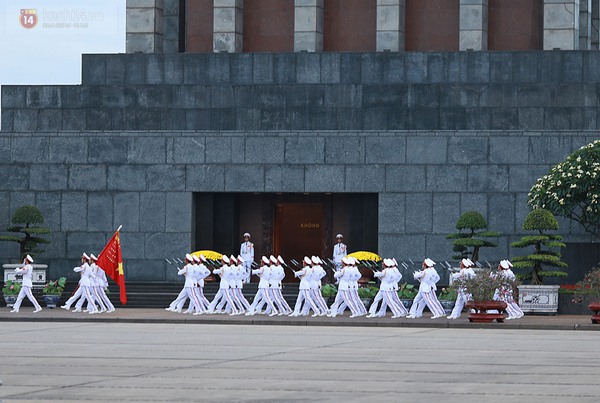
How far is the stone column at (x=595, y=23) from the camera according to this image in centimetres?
6400

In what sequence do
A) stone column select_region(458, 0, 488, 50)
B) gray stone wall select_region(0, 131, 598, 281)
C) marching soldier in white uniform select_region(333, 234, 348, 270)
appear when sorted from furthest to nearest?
stone column select_region(458, 0, 488, 50)
marching soldier in white uniform select_region(333, 234, 348, 270)
gray stone wall select_region(0, 131, 598, 281)

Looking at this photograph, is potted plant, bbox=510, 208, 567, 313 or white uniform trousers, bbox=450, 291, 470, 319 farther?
potted plant, bbox=510, 208, 567, 313

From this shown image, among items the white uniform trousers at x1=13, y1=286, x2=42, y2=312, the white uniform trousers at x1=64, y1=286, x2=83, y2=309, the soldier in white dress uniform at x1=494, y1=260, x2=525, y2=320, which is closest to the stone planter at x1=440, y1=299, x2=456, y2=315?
the soldier in white dress uniform at x1=494, y1=260, x2=525, y2=320

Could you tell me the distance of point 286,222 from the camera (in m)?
50.8

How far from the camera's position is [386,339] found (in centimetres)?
3158

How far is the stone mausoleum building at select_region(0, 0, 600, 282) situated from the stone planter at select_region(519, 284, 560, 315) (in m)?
5.18

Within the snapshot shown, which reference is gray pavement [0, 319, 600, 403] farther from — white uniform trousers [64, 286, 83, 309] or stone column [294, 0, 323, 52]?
stone column [294, 0, 323, 52]

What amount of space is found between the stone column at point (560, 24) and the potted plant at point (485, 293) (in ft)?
48.8

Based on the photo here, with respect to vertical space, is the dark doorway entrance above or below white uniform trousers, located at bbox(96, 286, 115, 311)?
above

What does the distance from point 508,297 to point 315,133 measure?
Answer: 11633 mm

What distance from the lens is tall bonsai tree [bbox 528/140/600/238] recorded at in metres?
42.0

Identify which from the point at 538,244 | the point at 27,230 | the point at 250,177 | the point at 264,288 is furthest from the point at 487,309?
the point at 27,230

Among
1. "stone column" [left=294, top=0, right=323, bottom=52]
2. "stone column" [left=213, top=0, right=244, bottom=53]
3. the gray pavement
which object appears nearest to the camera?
the gray pavement

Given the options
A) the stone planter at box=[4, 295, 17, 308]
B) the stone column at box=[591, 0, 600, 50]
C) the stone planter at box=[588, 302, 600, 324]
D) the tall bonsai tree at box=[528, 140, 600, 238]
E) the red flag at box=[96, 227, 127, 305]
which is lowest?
the stone planter at box=[4, 295, 17, 308]
